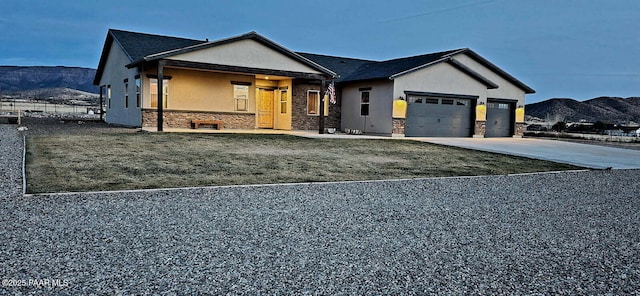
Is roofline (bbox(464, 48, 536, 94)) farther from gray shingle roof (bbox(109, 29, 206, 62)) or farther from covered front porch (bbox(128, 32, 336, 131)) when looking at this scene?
gray shingle roof (bbox(109, 29, 206, 62))

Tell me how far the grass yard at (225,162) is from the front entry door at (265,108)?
6978 millimetres

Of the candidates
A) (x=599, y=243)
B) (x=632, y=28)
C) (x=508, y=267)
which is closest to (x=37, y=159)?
(x=508, y=267)

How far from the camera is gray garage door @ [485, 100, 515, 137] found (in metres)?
25.0

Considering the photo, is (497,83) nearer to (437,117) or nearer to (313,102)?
(437,117)

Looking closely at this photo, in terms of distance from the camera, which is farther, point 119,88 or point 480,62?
point 480,62

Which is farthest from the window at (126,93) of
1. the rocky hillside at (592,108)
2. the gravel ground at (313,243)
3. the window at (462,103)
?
→ the rocky hillside at (592,108)

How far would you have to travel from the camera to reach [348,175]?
892 cm

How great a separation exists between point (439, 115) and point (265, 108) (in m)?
8.76

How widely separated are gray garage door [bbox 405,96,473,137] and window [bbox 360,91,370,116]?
219cm

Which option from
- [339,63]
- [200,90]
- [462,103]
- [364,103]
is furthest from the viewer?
[339,63]

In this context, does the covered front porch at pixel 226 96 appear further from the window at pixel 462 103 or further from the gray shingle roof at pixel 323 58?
the window at pixel 462 103

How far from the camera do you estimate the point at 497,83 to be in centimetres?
2517

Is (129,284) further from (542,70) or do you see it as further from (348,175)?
(542,70)

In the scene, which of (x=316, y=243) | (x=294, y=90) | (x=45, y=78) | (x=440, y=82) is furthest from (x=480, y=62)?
(x=45, y=78)
